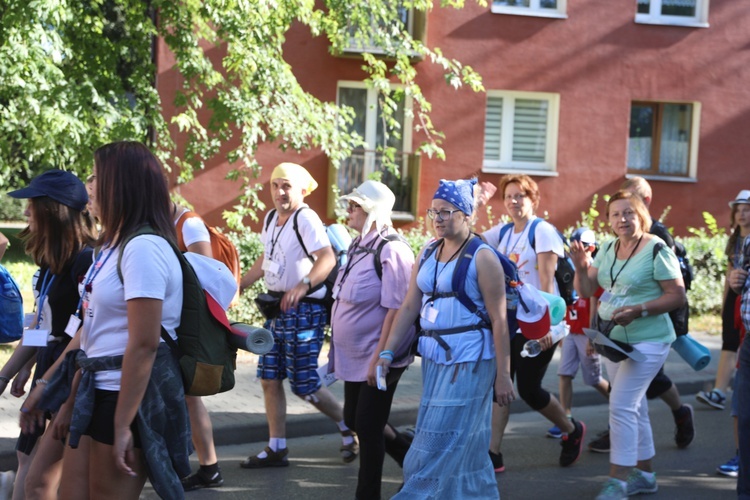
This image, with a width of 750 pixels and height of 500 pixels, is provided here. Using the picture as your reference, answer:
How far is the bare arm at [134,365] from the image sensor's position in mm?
3244

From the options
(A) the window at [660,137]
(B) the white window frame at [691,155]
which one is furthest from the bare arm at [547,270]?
(A) the window at [660,137]

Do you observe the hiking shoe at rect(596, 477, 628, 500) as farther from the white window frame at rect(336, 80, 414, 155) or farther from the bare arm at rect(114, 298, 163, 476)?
the white window frame at rect(336, 80, 414, 155)

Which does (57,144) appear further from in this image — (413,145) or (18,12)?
(413,145)

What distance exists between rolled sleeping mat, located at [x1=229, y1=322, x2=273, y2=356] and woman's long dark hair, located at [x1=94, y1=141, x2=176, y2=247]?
1.37ft

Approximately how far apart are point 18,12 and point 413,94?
4990 mm

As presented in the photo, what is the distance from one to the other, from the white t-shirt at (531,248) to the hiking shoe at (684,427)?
160cm

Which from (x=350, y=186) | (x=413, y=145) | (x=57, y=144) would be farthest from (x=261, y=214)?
(x=57, y=144)

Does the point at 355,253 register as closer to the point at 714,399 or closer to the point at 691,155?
the point at 714,399

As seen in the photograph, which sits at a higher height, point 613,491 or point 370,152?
point 370,152

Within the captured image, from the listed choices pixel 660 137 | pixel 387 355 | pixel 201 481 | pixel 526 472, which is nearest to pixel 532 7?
pixel 660 137

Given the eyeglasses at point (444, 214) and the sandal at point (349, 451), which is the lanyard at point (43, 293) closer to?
the eyeglasses at point (444, 214)

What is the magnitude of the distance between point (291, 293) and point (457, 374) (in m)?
1.78

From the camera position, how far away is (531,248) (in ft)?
21.7

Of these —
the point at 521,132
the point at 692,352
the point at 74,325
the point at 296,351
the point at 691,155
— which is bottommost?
the point at 296,351
